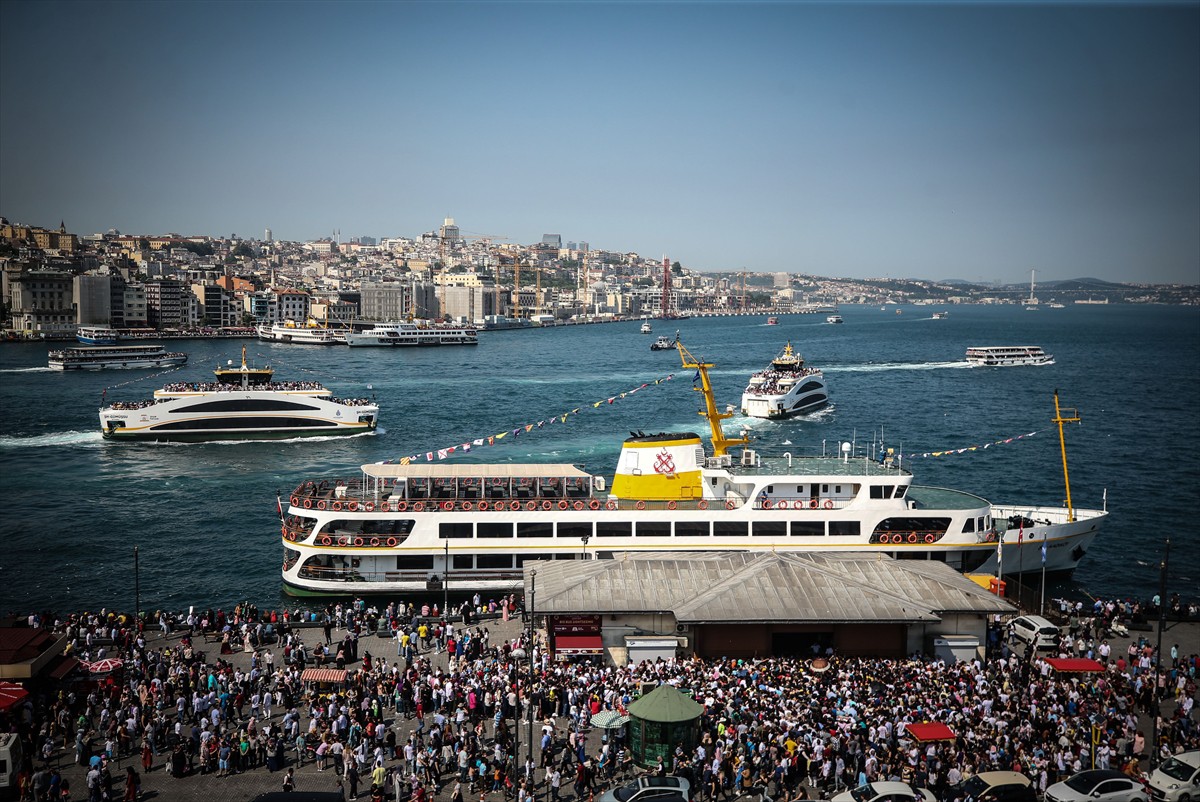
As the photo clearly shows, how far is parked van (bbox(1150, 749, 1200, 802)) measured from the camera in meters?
13.5

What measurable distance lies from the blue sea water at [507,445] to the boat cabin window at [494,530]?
20.8 ft

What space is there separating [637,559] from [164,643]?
33.9 feet

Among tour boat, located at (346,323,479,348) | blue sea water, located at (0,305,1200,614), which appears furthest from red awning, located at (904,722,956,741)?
tour boat, located at (346,323,479,348)

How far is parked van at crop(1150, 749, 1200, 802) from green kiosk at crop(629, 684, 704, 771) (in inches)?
253

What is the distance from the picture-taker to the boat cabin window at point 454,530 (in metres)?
25.4

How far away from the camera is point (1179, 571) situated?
31.1 metres

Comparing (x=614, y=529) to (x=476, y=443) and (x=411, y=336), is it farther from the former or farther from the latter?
(x=411, y=336)

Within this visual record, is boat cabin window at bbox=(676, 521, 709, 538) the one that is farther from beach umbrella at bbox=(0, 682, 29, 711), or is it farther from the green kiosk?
beach umbrella at bbox=(0, 682, 29, 711)

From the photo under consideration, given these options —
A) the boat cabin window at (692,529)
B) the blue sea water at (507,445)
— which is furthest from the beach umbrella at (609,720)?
the blue sea water at (507,445)

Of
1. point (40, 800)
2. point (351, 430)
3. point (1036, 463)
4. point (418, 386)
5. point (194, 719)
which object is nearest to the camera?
point (40, 800)

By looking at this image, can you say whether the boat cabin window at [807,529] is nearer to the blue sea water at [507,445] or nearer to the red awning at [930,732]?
the blue sea water at [507,445]

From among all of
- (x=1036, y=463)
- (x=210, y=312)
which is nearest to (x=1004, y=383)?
(x=1036, y=463)

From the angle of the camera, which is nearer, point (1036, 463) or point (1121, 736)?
point (1121, 736)

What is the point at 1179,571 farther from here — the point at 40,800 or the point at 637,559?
the point at 40,800
